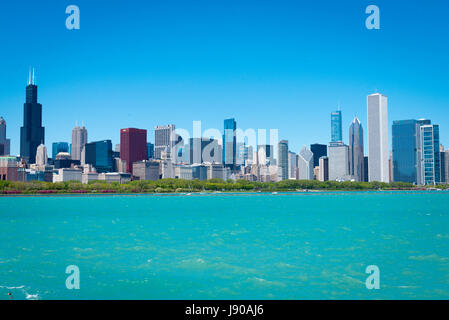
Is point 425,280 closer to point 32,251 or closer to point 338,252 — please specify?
point 338,252

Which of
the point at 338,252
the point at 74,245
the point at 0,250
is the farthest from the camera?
the point at 74,245
